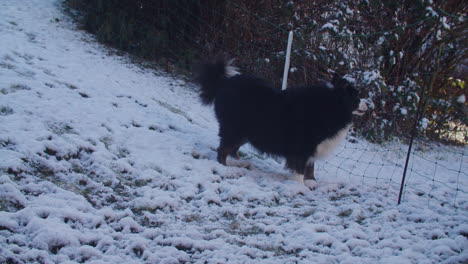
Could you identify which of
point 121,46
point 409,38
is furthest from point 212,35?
point 409,38

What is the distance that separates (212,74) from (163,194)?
68.7 inches

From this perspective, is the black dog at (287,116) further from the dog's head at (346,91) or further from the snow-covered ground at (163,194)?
the snow-covered ground at (163,194)

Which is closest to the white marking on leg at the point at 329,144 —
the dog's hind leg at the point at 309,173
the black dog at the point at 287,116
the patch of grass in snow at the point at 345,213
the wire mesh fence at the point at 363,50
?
the black dog at the point at 287,116

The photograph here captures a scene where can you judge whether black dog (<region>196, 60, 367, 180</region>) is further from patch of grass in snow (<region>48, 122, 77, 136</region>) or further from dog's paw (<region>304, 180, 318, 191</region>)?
patch of grass in snow (<region>48, 122, 77, 136</region>)

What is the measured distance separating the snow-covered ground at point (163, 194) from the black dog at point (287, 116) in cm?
34

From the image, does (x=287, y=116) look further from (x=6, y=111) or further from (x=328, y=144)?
(x=6, y=111)

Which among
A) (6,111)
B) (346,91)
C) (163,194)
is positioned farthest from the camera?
(346,91)

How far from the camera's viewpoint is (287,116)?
13.1 feet

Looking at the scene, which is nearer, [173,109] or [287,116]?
[287,116]

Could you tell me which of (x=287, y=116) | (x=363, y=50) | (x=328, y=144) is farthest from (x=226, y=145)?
(x=363, y=50)

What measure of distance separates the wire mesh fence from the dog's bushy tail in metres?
2.05

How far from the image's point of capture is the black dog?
3936mm

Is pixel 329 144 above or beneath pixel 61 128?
above

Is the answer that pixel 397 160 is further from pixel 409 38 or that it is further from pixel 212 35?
pixel 212 35
